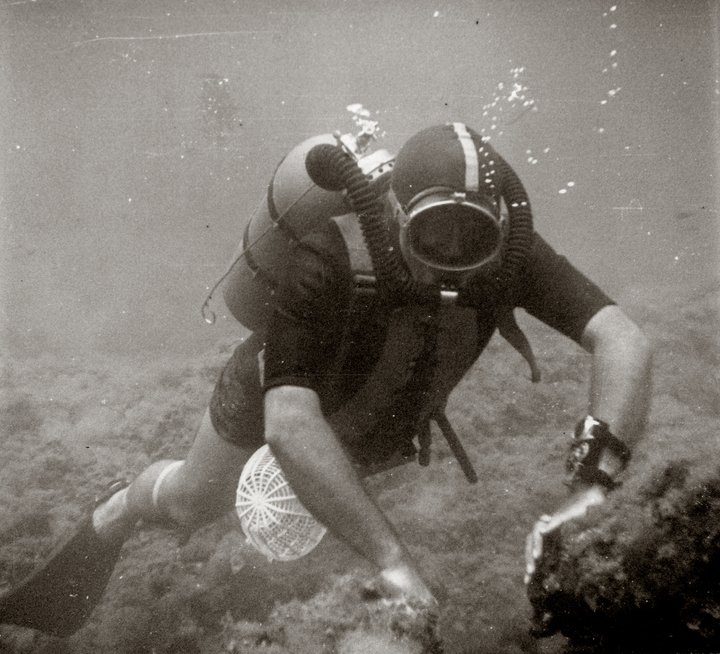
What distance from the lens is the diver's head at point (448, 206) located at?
6.09 ft

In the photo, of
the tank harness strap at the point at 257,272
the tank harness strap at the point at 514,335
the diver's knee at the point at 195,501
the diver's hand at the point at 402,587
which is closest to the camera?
the diver's hand at the point at 402,587

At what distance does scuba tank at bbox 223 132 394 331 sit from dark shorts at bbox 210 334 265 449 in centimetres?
21

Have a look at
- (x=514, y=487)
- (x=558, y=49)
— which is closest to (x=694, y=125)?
(x=558, y=49)

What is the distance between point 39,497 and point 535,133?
112 m

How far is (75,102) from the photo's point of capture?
52375 mm

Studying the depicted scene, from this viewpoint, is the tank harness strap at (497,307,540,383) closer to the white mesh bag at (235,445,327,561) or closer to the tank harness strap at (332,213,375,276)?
the tank harness strap at (332,213,375,276)

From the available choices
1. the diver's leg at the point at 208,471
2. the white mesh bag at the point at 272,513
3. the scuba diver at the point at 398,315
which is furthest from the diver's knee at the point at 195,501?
the scuba diver at the point at 398,315

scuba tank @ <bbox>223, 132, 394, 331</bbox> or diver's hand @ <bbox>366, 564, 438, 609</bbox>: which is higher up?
scuba tank @ <bbox>223, 132, 394, 331</bbox>

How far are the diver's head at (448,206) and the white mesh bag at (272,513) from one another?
1380 mm

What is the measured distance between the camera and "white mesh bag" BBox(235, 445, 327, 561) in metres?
2.47

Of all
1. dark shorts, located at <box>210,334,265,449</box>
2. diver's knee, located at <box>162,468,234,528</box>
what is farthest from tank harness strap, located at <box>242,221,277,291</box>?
diver's knee, located at <box>162,468,234,528</box>

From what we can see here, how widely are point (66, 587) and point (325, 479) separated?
342 cm

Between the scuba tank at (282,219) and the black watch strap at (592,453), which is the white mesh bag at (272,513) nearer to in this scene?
the scuba tank at (282,219)

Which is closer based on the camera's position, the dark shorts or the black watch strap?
the black watch strap
